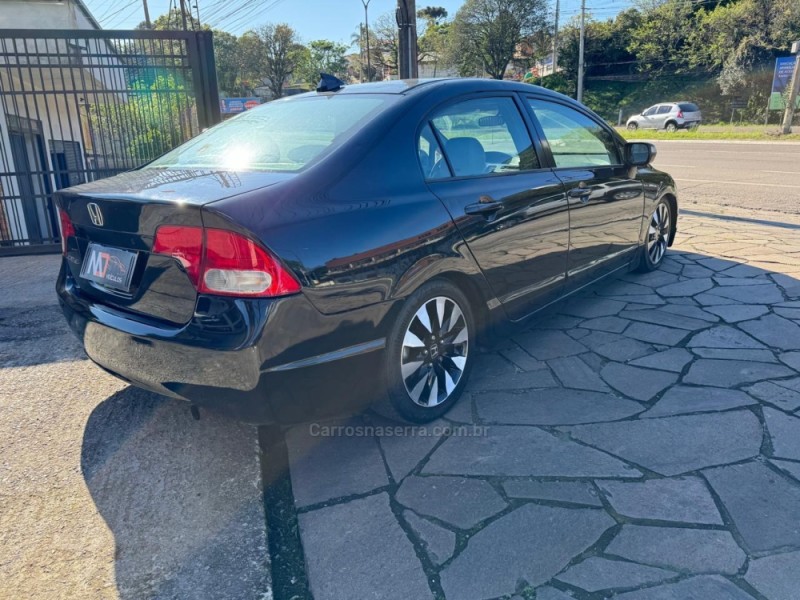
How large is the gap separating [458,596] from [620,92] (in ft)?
150

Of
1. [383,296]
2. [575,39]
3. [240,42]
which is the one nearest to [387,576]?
[383,296]

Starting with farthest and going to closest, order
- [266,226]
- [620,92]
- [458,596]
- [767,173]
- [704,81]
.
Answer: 1. [620,92]
2. [704,81]
3. [767,173]
4. [266,226]
5. [458,596]

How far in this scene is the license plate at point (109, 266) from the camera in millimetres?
2527

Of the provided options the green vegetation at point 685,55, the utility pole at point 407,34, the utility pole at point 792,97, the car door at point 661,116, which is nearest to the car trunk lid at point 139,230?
the utility pole at point 407,34

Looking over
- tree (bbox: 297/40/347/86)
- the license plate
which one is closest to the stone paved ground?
the license plate

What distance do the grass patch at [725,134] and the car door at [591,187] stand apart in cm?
2253

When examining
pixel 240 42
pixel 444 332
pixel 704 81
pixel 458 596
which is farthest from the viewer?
pixel 240 42

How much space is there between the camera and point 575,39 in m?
44.8

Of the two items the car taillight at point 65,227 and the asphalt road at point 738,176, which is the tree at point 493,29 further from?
the car taillight at point 65,227

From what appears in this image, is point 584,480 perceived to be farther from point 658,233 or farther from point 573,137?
point 658,233

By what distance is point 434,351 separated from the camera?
9.68 feet

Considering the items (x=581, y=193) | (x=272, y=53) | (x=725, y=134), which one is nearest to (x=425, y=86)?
(x=581, y=193)

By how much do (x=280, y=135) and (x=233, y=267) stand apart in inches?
44.3

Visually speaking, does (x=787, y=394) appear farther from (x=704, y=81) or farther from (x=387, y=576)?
(x=704, y=81)
